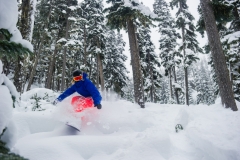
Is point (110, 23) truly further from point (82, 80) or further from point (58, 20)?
point (58, 20)

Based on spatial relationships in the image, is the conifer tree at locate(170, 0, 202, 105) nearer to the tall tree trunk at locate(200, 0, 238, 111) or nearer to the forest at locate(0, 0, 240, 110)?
the forest at locate(0, 0, 240, 110)

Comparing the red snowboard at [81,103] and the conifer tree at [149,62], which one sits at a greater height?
the conifer tree at [149,62]

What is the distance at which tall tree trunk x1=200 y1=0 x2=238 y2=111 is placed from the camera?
7164 millimetres

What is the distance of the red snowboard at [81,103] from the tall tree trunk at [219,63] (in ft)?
18.7

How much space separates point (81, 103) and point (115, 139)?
192 centimetres

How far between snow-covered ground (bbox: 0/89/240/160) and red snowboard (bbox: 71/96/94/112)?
171 millimetres

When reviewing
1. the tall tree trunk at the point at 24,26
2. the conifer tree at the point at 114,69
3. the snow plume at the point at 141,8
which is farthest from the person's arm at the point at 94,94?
the conifer tree at the point at 114,69

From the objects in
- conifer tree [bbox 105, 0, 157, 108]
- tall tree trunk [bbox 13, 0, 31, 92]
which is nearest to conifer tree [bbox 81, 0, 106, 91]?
conifer tree [bbox 105, 0, 157, 108]

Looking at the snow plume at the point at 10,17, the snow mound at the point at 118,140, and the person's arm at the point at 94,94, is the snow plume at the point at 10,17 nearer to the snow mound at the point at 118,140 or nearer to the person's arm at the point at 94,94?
the snow mound at the point at 118,140

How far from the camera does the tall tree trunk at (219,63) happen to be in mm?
7164

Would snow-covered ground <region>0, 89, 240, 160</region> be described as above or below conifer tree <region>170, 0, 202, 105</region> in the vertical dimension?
below

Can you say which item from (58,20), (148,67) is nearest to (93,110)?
(58,20)

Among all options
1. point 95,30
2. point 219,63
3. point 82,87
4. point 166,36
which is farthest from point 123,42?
point 82,87

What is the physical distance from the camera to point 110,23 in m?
11.1
